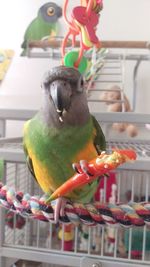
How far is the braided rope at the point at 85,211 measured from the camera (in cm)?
48

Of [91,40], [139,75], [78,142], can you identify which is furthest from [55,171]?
[139,75]

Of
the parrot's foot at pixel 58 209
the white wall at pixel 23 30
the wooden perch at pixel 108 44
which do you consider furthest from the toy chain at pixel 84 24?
the white wall at pixel 23 30

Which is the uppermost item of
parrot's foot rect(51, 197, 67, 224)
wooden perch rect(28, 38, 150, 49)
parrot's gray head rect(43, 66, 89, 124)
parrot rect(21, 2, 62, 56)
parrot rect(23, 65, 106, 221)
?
parrot rect(21, 2, 62, 56)

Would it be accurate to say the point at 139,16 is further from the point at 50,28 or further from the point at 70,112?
the point at 70,112

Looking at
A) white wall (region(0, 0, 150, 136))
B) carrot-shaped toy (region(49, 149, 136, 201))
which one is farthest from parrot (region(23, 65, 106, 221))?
white wall (region(0, 0, 150, 136))

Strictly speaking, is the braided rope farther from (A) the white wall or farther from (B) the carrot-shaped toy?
(A) the white wall

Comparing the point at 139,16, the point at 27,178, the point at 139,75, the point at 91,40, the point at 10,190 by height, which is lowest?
the point at 27,178

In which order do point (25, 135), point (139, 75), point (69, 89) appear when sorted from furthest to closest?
1. point (139, 75)
2. point (25, 135)
3. point (69, 89)

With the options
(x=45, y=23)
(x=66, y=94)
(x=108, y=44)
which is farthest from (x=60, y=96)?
(x=45, y=23)

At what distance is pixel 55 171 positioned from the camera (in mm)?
574

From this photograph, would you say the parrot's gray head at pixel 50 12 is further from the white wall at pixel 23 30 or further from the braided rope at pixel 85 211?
the braided rope at pixel 85 211

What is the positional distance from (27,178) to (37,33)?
0.85 meters

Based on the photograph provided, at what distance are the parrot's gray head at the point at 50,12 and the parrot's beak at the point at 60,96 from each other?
106 centimetres

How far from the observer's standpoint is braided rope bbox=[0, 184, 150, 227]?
48 centimetres
